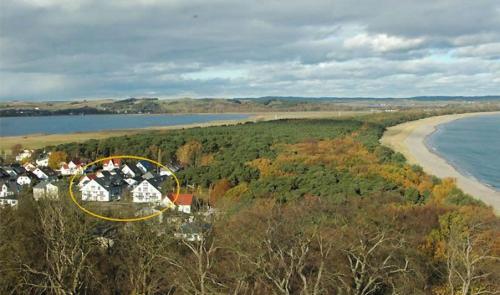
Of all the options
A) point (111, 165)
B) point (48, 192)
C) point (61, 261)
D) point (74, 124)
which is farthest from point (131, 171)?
point (74, 124)

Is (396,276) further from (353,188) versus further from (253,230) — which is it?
(353,188)

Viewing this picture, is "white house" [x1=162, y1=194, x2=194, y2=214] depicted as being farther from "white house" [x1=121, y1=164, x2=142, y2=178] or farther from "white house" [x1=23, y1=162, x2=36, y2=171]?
"white house" [x1=23, y1=162, x2=36, y2=171]

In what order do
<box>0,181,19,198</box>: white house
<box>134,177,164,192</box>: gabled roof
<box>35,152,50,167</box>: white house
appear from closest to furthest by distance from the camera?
<box>134,177,164,192</box>: gabled roof
<box>0,181,19,198</box>: white house
<box>35,152,50,167</box>: white house

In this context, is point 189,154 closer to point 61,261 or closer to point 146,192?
point 146,192

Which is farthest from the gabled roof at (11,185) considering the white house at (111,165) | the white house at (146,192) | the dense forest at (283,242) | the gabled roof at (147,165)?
the dense forest at (283,242)

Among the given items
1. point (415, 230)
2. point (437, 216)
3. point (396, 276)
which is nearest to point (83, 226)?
point (396, 276)

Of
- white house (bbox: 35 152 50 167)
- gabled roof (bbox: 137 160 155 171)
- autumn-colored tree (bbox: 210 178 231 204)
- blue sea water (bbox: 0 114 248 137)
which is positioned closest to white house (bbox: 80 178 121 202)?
autumn-colored tree (bbox: 210 178 231 204)
